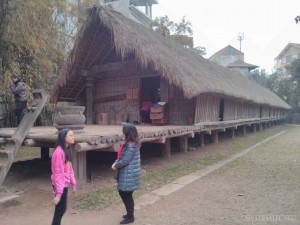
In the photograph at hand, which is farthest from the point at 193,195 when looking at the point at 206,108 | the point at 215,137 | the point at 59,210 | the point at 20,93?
the point at 215,137

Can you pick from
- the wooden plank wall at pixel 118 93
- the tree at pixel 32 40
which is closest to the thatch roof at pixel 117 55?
the wooden plank wall at pixel 118 93

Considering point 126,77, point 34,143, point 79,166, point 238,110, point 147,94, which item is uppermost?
point 126,77

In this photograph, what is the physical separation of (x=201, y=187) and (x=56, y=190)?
3354 mm

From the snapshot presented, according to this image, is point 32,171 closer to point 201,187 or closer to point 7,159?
point 7,159

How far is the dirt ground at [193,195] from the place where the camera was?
15.3 feet

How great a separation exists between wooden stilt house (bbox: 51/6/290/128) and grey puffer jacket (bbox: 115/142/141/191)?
5239 mm

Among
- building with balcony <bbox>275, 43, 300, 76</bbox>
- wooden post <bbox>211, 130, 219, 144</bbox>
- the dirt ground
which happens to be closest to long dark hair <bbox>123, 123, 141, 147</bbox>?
the dirt ground

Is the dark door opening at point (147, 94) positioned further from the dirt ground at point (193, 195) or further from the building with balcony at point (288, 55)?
the building with balcony at point (288, 55)

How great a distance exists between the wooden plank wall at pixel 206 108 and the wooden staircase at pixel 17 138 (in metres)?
5.69

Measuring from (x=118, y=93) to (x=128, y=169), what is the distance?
818 cm

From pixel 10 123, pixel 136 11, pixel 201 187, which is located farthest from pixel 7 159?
pixel 136 11

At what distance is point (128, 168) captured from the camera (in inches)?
174

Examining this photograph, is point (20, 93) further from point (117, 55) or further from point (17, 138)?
point (117, 55)

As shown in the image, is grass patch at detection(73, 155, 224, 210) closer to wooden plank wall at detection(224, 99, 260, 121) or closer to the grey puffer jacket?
the grey puffer jacket
